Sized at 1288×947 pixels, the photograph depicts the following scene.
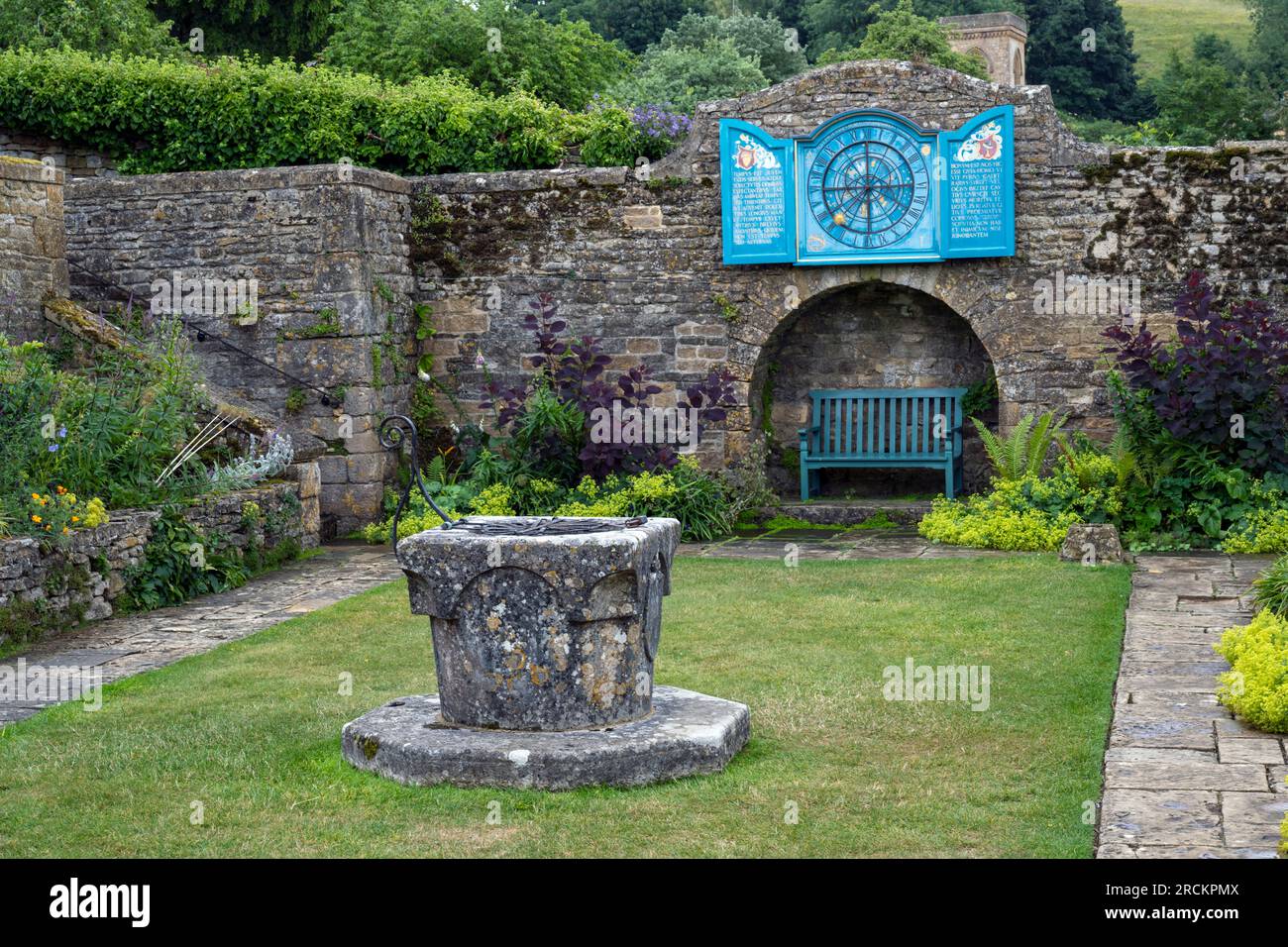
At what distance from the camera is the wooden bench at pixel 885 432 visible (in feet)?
41.3

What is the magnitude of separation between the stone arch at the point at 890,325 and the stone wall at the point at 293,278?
3.16m

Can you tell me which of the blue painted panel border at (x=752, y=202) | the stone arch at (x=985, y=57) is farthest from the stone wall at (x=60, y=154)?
the stone arch at (x=985, y=57)

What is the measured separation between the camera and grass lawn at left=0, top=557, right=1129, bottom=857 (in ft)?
15.9

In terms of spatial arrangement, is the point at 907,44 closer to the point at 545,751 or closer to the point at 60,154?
the point at 60,154

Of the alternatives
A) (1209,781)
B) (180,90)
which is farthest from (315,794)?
(180,90)

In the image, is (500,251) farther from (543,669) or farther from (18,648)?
(543,669)

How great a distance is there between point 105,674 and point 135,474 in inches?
100

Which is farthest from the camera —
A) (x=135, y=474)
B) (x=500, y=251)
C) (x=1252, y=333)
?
(x=500, y=251)

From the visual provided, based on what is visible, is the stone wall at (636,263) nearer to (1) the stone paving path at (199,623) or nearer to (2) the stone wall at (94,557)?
(2) the stone wall at (94,557)

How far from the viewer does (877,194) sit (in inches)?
473

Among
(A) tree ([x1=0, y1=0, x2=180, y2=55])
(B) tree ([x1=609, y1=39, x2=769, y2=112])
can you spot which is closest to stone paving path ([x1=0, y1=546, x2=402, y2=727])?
(A) tree ([x1=0, y1=0, x2=180, y2=55])

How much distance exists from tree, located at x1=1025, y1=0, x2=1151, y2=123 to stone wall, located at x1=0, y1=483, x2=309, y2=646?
33.8 m

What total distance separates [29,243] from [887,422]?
703cm

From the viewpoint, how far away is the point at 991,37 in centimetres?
3662
